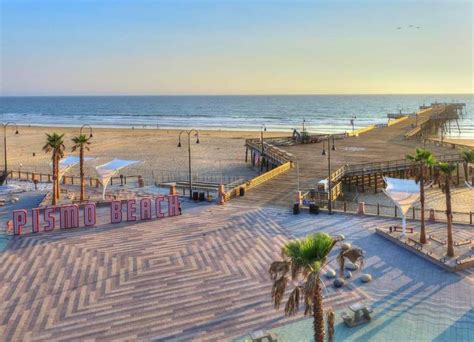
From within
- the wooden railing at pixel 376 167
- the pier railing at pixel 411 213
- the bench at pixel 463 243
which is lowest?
the bench at pixel 463 243

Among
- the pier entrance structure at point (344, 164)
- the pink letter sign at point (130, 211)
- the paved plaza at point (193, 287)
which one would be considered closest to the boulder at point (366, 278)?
the paved plaza at point (193, 287)

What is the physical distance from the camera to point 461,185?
43.4 m

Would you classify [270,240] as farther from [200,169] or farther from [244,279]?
[200,169]

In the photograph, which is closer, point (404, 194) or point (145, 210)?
point (404, 194)

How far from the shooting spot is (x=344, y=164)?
44.6 meters

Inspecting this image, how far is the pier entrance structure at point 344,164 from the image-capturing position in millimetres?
34656

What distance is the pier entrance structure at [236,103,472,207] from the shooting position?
34656 millimetres

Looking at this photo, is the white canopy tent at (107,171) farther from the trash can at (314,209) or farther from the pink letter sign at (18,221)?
the trash can at (314,209)

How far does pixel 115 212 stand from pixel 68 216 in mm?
2745

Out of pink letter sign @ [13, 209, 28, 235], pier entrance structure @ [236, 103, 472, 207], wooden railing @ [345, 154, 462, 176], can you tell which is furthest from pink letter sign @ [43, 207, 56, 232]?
wooden railing @ [345, 154, 462, 176]

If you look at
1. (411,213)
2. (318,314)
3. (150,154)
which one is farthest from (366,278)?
(150,154)

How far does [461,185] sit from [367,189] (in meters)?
9.61

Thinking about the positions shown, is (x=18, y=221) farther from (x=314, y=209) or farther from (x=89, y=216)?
(x=314, y=209)

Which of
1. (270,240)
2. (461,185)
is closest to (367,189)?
(461,185)
